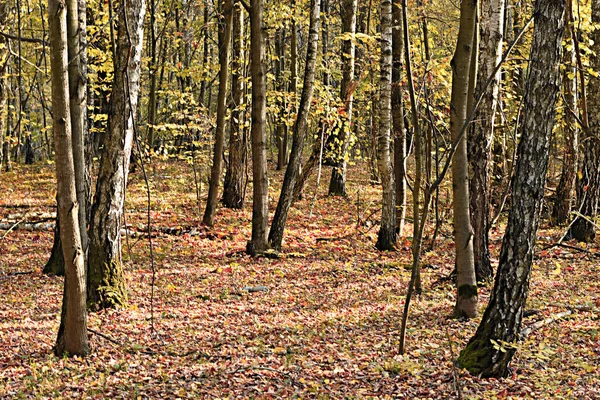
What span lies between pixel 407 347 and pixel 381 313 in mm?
1535

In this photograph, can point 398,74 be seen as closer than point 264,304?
No

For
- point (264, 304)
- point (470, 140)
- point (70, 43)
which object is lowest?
point (264, 304)

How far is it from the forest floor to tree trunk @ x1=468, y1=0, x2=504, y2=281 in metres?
1.45

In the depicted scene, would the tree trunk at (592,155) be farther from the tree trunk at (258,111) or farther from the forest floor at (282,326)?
the tree trunk at (258,111)

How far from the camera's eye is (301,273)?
1053 cm

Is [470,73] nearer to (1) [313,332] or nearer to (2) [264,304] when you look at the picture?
(1) [313,332]

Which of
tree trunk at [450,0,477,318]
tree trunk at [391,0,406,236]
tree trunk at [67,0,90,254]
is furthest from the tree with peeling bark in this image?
tree trunk at [391,0,406,236]

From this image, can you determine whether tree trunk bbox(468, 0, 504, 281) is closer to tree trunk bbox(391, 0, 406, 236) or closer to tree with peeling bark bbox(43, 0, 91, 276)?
tree trunk bbox(391, 0, 406, 236)

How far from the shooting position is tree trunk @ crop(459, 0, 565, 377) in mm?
4789

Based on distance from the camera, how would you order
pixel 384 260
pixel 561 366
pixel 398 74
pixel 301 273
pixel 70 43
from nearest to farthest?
1. pixel 70 43
2. pixel 561 366
3. pixel 301 273
4. pixel 384 260
5. pixel 398 74

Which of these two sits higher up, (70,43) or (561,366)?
(70,43)

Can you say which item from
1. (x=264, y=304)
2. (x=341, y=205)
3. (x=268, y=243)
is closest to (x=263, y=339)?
(x=264, y=304)

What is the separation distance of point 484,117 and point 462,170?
6.68 feet

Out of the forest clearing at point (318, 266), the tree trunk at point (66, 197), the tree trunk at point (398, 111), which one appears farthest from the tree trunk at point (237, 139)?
the tree trunk at point (66, 197)
